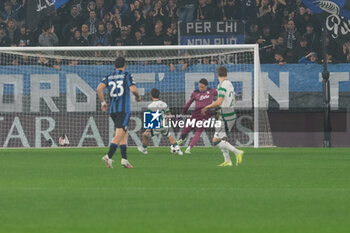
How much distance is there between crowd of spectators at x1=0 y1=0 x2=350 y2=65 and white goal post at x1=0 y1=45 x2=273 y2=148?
907 mm

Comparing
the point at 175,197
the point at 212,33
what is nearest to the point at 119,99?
the point at 175,197

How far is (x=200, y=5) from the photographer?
26.0 meters

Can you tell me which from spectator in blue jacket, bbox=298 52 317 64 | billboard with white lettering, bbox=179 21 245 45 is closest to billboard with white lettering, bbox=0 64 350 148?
spectator in blue jacket, bbox=298 52 317 64

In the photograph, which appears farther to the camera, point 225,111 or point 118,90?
point 225,111

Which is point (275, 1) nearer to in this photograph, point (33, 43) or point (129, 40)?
point (129, 40)

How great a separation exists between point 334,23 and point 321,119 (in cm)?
262

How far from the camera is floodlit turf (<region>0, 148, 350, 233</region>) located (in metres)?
7.86

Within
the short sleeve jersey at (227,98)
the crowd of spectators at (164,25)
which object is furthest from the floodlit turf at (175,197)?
the crowd of spectators at (164,25)

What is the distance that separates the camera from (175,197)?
10070 millimetres

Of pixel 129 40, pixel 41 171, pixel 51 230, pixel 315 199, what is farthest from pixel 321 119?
pixel 51 230

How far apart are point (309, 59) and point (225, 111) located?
28.3 feet

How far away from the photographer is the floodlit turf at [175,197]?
7859mm

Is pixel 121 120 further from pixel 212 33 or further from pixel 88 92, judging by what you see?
pixel 88 92

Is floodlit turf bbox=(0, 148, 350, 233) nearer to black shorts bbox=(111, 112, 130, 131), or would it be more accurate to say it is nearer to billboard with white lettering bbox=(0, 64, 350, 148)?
black shorts bbox=(111, 112, 130, 131)
